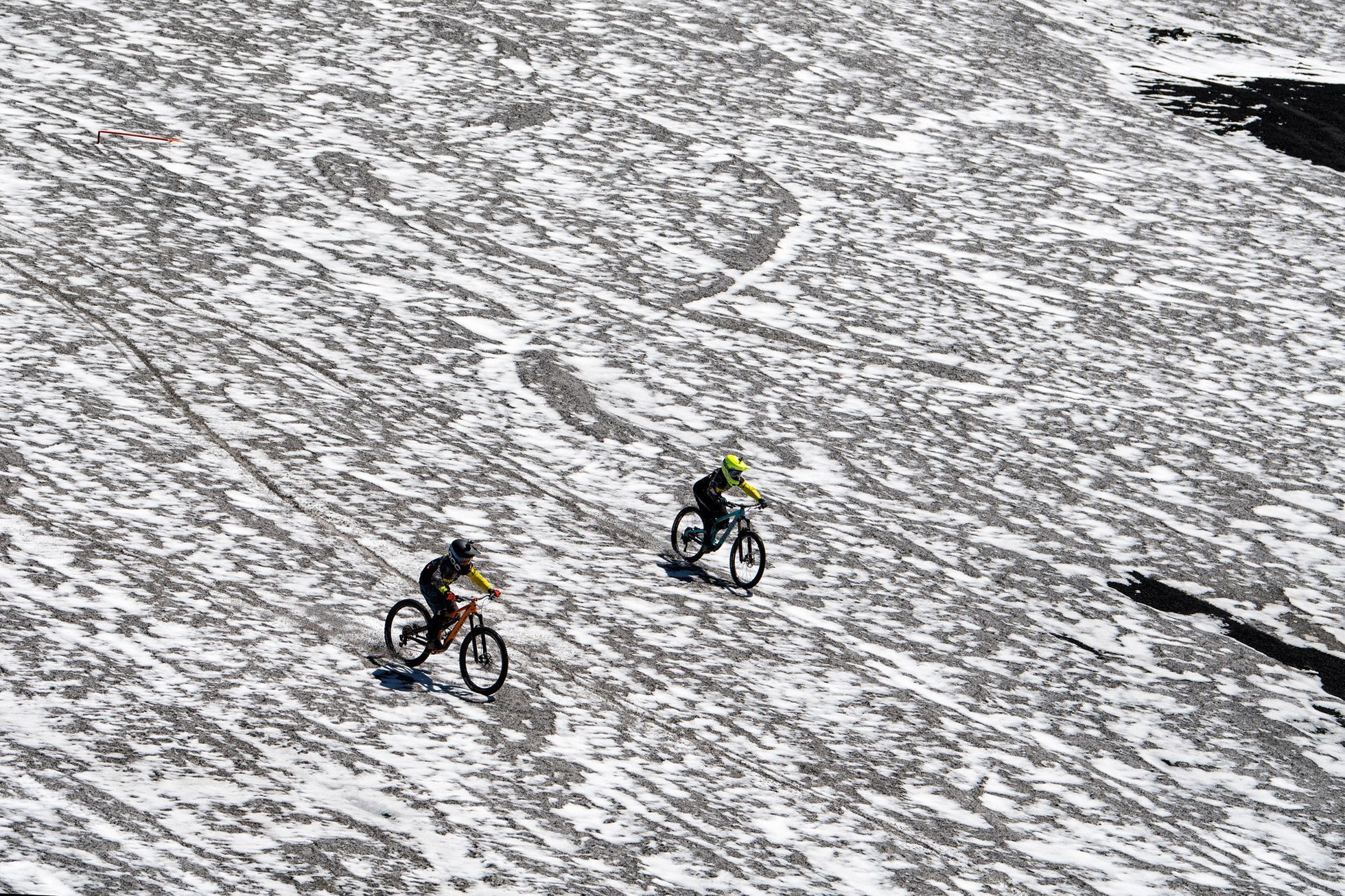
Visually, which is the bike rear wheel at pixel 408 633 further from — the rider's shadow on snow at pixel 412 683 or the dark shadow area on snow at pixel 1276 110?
the dark shadow area on snow at pixel 1276 110

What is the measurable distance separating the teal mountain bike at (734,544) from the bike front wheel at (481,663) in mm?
1966

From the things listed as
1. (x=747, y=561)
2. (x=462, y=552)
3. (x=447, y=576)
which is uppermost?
(x=462, y=552)

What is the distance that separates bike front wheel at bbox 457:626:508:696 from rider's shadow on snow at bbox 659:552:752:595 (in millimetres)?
1881

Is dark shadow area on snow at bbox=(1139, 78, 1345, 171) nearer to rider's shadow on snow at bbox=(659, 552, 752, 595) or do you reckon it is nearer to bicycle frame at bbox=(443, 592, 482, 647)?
rider's shadow on snow at bbox=(659, 552, 752, 595)

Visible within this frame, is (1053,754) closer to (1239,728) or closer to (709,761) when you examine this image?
(1239,728)

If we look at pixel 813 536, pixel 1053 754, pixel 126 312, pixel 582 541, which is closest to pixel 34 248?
pixel 126 312

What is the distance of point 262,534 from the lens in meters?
8.09

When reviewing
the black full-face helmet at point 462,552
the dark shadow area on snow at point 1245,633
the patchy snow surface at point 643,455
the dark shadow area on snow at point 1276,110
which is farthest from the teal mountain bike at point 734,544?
the dark shadow area on snow at point 1276,110

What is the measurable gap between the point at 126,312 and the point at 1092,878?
7.86m

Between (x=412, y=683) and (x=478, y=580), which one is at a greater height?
(x=478, y=580)

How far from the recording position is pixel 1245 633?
30.1 ft

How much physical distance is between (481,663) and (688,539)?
6.92 ft

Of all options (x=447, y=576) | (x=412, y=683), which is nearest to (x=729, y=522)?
(x=447, y=576)

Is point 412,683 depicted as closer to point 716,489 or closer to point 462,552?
point 462,552
